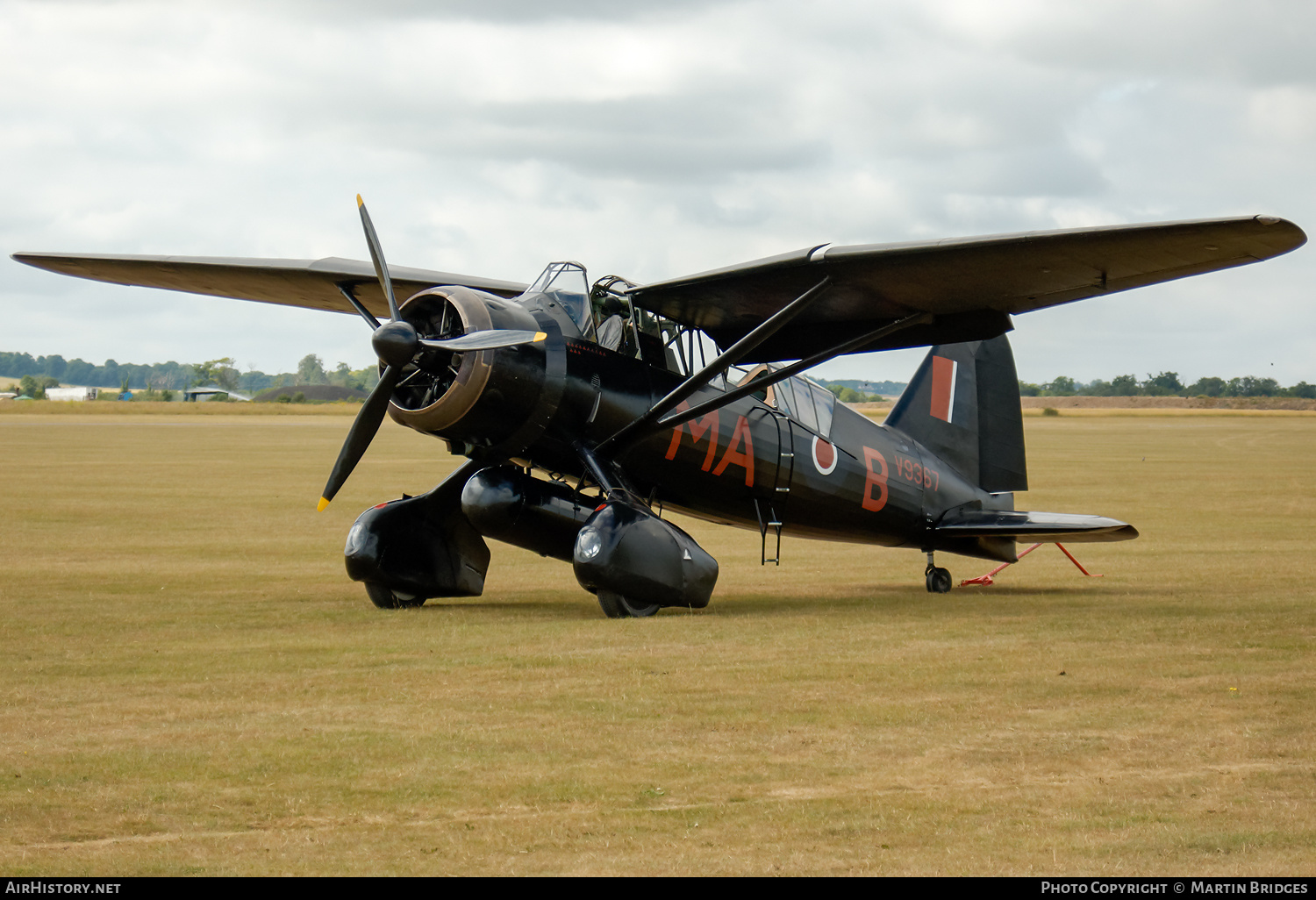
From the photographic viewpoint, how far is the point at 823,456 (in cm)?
1413

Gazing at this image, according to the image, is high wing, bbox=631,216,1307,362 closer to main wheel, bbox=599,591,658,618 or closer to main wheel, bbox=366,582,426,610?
main wheel, bbox=599,591,658,618

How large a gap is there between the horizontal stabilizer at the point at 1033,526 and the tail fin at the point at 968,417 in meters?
0.57

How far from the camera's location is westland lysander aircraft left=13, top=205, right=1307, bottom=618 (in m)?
11.1

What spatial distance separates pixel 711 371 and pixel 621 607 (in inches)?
90.5

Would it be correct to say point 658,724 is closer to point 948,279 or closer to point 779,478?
point 948,279

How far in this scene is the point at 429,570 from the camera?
13.0 meters

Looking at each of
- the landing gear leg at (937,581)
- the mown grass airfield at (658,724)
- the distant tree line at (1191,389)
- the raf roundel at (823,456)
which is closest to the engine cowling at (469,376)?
the mown grass airfield at (658,724)

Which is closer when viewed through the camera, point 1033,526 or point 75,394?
point 1033,526

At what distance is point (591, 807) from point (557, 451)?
6.58 metres

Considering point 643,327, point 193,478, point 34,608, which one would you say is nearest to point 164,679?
point 34,608

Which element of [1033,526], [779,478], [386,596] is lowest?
[386,596]

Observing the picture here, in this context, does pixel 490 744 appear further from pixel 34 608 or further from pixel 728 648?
pixel 34 608

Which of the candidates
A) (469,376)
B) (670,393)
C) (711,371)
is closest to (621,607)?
(670,393)

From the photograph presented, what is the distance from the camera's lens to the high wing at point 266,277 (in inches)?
549
